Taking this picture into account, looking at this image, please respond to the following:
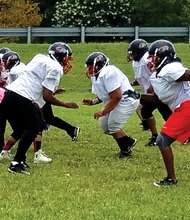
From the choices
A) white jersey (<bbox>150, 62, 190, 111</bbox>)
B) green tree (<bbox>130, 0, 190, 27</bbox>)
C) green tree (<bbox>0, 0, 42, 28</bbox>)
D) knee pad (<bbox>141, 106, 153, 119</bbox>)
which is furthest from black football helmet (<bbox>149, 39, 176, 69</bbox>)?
green tree (<bbox>130, 0, 190, 27</bbox>)

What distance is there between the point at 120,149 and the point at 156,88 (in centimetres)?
267

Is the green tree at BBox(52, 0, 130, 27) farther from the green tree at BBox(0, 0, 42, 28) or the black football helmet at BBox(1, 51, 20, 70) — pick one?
the black football helmet at BBox(1, 51, 20, 70)

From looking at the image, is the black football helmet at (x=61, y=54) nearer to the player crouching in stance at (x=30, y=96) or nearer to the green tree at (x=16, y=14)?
the player crouching in stance at (x=30, y=96)

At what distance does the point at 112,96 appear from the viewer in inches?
423

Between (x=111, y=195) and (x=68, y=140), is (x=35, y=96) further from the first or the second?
(x=68, y=140)

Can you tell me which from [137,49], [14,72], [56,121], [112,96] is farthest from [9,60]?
[137,49]

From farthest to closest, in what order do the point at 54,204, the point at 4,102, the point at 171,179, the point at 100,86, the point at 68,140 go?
1. the point at 68,140
2. the point at 100,86
3. the point at 4,102
4. the point at 171,179
5. the point at 54,204

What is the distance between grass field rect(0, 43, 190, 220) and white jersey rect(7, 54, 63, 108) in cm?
112

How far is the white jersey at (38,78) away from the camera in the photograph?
983cm

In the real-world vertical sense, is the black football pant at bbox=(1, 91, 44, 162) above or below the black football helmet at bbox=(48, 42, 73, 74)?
below

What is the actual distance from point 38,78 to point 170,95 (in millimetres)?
1987

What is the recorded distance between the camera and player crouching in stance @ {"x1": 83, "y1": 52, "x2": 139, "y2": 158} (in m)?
10.7

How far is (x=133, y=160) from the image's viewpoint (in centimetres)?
1103

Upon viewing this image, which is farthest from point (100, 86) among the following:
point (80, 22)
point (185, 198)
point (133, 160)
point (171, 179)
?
point (80, 22)
